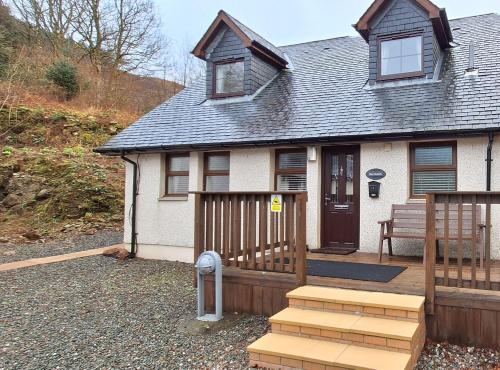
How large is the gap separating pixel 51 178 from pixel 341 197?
1078 cm

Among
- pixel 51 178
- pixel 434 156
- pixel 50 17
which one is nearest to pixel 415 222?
pixel 434 156

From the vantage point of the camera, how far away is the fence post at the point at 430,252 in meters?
4.27

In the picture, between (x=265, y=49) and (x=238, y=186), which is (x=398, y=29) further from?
(x=238, y=186)

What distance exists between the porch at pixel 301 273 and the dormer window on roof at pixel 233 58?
534 centimetres

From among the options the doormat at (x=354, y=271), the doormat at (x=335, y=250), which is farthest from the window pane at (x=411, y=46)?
the doormat at (x=354, y=271)

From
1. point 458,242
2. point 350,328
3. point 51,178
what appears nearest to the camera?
point 350,328

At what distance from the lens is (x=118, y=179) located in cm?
1534

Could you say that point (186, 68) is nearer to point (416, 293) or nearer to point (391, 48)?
point (391, 48)

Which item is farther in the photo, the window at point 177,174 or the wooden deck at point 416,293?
the window at point 177,174

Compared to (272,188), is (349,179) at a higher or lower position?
higher

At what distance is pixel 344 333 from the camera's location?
3979 mm

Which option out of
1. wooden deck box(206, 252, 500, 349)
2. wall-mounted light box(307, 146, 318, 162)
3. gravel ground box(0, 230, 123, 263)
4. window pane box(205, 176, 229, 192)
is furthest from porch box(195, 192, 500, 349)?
gravel ground box(0, 230, 123, 263)

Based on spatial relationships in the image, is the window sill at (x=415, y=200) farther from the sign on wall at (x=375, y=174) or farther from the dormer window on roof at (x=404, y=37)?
the dormer window on roof at (x=404, y=37)

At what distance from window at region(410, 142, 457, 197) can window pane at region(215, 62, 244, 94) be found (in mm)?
4916
